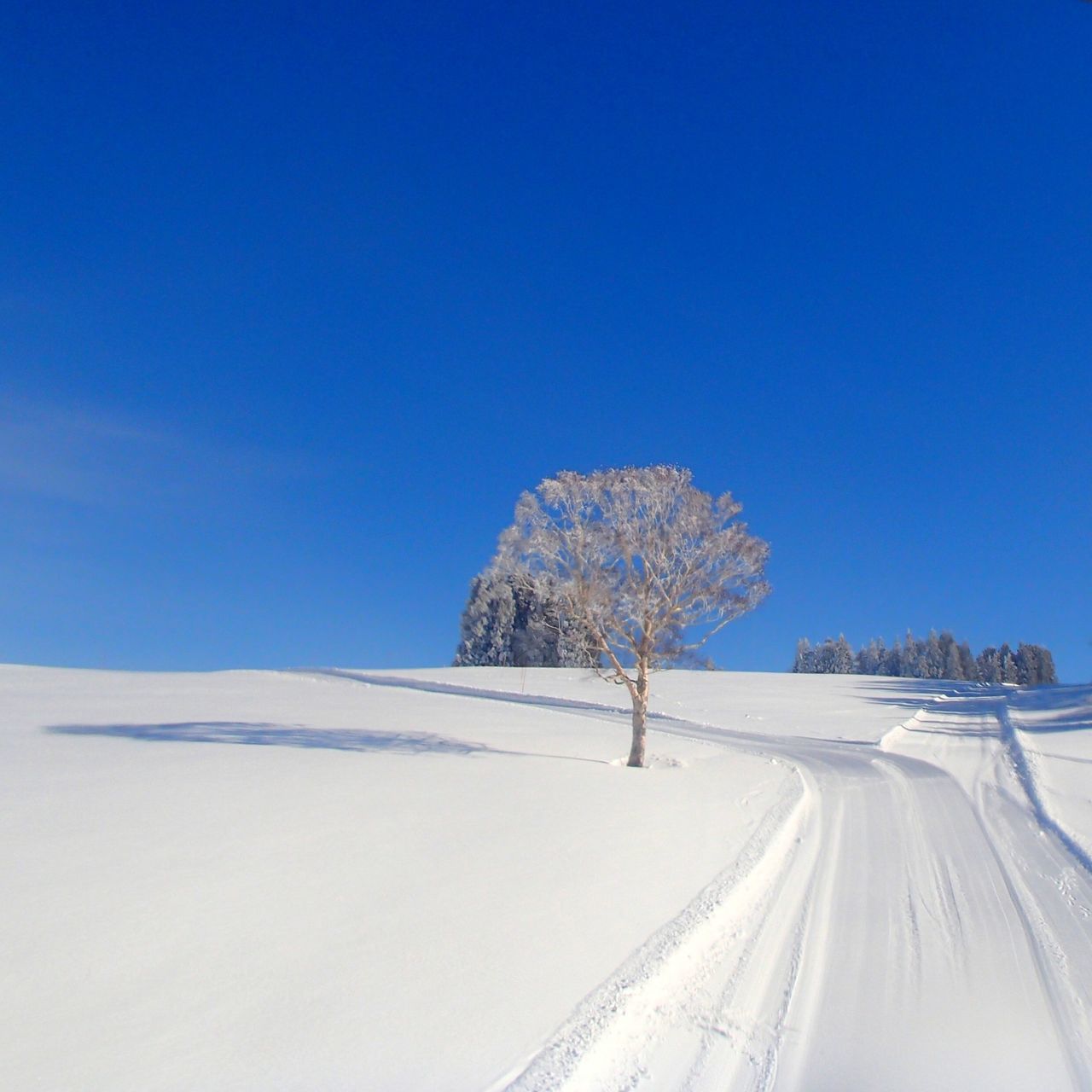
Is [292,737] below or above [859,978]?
above

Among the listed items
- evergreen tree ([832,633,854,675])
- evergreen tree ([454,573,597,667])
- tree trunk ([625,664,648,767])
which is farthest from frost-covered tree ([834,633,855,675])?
tree trunk ([625,664,648,767])

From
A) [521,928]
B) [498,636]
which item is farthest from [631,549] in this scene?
[498,636]

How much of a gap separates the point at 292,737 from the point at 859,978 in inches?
692

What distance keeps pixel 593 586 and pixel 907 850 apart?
10.3m

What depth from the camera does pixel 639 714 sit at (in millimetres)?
20141

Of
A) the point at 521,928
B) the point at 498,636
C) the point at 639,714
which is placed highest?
the point at 498,636

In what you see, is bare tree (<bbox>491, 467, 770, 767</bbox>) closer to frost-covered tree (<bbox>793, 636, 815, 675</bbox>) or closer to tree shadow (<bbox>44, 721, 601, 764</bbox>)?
tree shadow (<bbox>44, 721, 601, 764</bbox>)

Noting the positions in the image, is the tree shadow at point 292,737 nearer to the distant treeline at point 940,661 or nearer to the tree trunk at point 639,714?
the tree trunk at point 639,714

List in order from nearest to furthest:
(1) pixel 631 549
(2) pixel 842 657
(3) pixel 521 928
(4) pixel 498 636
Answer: (3) pixel 521 928 → (1) pixel 631 549 → (4) pixel 498 636 → (2) pixel 842 657

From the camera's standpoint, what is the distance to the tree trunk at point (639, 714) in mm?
19812

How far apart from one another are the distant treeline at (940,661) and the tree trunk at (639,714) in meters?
121

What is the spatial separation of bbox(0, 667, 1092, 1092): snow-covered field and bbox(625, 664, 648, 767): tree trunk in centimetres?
305

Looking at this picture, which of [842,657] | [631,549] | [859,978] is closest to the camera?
[859,978]

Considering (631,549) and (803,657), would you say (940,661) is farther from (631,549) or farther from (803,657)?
(631,549)
